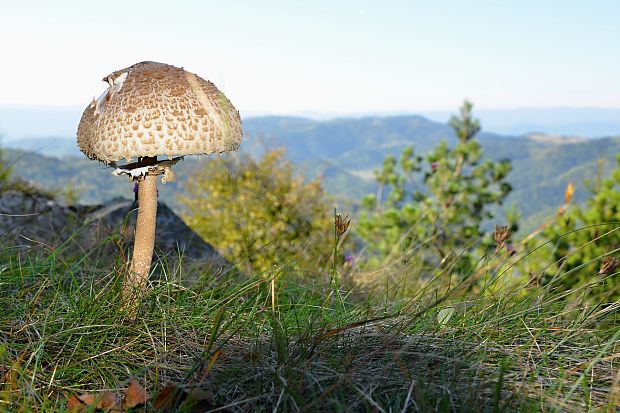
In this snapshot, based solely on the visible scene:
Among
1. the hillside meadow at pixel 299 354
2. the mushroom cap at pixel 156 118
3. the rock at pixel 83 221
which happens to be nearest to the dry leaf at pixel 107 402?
the hillside meadow at pixel 299 354

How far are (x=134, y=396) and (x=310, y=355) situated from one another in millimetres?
767

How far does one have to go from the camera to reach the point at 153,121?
3.01 metres

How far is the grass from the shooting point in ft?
7.22

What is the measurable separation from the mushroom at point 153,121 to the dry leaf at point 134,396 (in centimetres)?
91

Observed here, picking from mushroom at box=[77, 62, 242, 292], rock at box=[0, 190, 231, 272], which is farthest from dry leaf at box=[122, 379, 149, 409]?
rock at box=[0, 190, 231, 272]

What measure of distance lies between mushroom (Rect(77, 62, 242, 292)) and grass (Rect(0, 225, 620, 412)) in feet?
1.44

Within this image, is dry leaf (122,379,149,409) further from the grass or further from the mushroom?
the mushroom

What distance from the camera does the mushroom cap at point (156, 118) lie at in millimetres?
3018

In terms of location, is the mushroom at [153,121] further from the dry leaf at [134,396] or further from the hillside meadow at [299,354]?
the dry leaf at [134,396]

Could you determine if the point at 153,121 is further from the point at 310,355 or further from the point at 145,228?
the point at 310,355

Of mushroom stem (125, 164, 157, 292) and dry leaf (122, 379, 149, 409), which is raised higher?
mushroom stem (125, 164, 157, 292)

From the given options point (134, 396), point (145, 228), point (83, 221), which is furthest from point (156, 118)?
point (83, 221)

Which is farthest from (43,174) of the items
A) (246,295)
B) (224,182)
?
(246,295)

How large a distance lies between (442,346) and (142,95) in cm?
210
